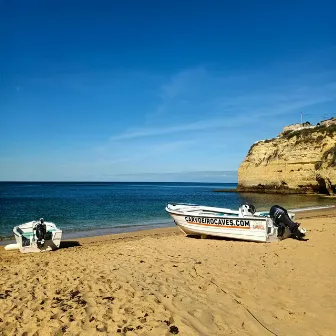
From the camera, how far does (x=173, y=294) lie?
6.20 meters

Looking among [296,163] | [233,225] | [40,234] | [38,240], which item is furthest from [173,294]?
[296,163]

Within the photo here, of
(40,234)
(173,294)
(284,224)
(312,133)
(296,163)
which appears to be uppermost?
(312,133)

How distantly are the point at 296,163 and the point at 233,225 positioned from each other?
50.9m

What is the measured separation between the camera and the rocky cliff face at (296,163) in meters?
53.1

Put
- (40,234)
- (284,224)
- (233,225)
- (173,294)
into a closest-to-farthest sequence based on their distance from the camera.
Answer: (173,294) → (40,234) → (284,224) → (233,225)

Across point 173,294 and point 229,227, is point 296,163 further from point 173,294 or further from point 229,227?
point 173,294

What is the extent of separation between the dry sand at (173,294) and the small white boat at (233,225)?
2.46 m

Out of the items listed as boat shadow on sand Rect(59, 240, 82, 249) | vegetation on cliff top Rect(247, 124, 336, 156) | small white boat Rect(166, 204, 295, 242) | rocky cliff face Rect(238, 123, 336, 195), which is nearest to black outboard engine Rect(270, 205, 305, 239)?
small white boat Rect(166, 204, 295, 242)

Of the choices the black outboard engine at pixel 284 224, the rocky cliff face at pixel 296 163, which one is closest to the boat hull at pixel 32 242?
the black outboard engine at pixel 284 224

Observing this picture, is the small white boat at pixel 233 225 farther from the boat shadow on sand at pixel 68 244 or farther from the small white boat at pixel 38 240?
the small white boat at pixel 38 240

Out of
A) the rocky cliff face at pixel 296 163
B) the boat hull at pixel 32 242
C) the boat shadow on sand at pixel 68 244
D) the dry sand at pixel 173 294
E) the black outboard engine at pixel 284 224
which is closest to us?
the dry sand at pixel 173 294

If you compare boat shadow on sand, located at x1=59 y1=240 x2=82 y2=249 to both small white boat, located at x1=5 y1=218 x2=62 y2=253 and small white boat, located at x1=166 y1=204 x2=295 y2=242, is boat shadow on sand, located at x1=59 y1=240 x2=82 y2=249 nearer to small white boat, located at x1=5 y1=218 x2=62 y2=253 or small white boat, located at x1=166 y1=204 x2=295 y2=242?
small white boat, located at x1=5 y1=218 x2=62 y2=253

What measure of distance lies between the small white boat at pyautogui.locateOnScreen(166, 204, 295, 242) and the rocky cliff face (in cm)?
4301

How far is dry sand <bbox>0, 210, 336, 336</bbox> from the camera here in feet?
16.1
